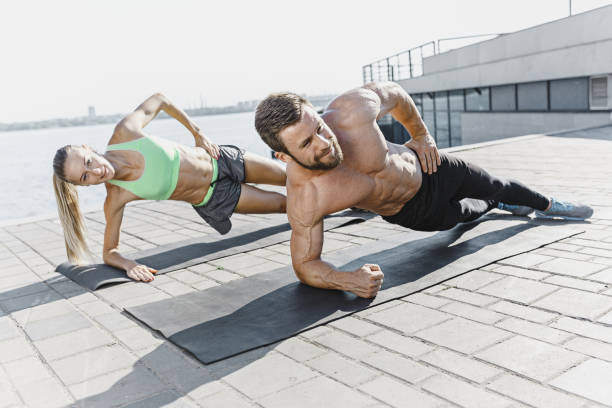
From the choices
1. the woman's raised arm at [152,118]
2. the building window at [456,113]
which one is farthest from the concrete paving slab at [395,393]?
the building window at [456,113]

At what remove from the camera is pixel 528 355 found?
2.16m

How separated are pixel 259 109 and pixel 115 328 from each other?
4.69 ft

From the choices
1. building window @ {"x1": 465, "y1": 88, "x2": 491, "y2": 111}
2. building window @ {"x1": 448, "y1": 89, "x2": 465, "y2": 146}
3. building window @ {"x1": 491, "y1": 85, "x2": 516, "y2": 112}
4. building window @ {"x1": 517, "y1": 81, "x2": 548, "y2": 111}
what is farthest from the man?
building window @ {"x1": 448, "y1": 89, "x2": 465, "y2": 146}

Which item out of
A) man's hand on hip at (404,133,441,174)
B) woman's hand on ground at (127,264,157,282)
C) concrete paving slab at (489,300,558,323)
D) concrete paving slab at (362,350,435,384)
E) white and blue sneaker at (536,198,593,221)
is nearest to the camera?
concrete paving slab at (362,350,435,384)

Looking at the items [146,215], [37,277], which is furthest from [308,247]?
[146,215]

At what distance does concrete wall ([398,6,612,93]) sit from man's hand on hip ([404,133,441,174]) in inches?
414

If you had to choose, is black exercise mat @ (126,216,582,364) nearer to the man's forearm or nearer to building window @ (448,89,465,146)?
the man's forearm

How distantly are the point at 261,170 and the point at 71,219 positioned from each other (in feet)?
5.30

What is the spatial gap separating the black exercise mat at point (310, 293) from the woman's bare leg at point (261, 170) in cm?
120

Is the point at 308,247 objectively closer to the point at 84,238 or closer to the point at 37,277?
the point at 84,238

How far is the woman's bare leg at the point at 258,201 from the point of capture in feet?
15.1

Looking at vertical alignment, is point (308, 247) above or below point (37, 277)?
above

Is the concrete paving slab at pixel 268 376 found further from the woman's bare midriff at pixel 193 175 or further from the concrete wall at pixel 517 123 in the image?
the concrete wall at pixel 517 123

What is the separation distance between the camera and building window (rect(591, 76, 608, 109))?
12125 millimetres
